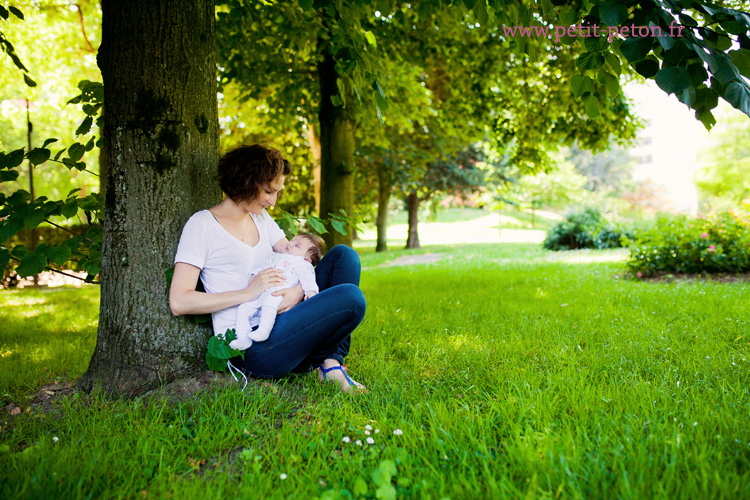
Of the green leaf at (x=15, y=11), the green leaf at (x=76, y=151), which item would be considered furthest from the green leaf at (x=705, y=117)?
the green leaf at (x=15, y=11)

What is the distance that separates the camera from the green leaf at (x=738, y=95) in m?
1.70

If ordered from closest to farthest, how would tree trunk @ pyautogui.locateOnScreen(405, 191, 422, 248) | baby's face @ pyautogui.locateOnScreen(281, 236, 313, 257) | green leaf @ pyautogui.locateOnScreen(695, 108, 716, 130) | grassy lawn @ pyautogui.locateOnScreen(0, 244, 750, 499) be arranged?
grassy lawn @ pyautogui.locateOnScreen(0, 244, 750, 499) → green leaf @ pyautogui.locateOnScreen(695, 108, 716, 130) → baby's face @ pyautogui.locateOnScreen(281, 236, 313, 257) → tree trunk @ pyautogui.locateOnScreen(405, 191, 422, 248)

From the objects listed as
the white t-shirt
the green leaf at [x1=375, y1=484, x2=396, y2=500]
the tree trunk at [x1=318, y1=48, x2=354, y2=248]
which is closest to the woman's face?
the white t-shirt

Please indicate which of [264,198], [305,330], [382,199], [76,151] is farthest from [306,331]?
[382,199]

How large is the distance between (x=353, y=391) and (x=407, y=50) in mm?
6317

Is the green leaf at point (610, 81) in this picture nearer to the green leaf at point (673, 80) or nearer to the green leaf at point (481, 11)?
the green leaf at point (673, 80)

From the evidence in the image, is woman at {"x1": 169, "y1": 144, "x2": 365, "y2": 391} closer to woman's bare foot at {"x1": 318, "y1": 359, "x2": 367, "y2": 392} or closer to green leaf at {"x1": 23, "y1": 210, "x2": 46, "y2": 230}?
woman's bare foot at {"x1": 318, "y1": 359, "x2": 367, "y2": 392}

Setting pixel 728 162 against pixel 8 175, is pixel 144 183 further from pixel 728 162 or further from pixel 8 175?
pixel 728 162

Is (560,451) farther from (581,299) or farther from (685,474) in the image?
(581,299)

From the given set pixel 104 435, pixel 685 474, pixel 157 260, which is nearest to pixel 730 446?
pixel 685 474

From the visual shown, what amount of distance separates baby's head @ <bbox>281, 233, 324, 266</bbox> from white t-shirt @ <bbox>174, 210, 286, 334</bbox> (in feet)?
0.86

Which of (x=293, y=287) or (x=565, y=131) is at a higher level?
(x=565, y=131)

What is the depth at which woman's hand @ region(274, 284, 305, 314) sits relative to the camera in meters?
2.77

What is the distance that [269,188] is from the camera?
108 inches
